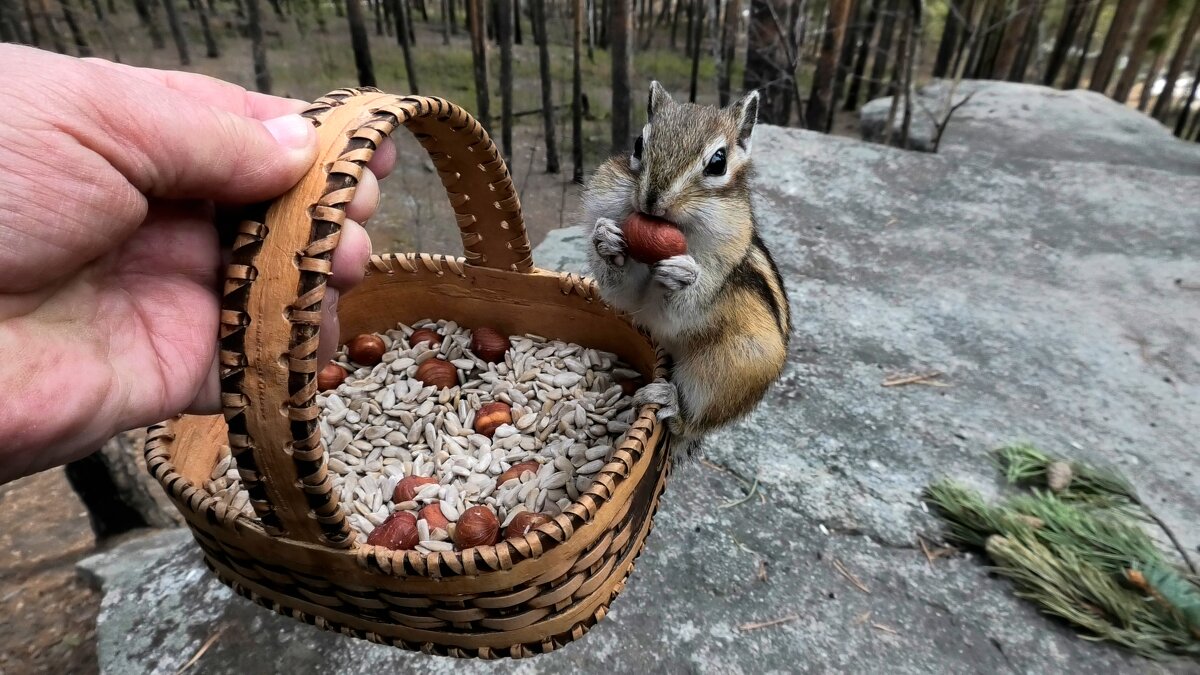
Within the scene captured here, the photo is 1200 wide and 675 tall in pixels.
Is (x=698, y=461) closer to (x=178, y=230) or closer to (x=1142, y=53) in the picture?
(x=178, y=230)

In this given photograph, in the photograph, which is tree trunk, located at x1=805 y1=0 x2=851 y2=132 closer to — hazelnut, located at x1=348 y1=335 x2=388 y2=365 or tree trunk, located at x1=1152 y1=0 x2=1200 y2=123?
hazelnut, located at x1=348 y1=335 x2=388 y2=365

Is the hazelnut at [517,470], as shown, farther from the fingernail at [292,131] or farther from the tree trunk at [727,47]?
the tree trunk at [727,47]

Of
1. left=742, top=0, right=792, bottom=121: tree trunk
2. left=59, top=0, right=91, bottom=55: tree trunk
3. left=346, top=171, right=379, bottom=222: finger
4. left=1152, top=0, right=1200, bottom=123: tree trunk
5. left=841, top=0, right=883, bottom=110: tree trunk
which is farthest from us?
left=841, top=0, right=883, bottom=110: tree trunk

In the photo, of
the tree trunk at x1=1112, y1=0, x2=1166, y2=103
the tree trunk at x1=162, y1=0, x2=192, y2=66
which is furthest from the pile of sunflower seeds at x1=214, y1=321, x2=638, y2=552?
the tree trunk at x1=1112, y1=0, x2=1166, y2=103

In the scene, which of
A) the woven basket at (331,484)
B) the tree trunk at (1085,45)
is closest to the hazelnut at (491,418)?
the woven basket at (331,484)

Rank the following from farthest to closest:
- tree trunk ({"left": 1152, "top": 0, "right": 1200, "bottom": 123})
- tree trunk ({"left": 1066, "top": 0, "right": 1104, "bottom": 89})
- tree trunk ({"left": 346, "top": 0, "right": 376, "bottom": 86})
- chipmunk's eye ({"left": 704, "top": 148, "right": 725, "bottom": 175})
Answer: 1. tree trunk ({"left": 1066, "top": 0, "right": 1104, "bottom": 89})
2. tree trunk ({"left": 1152, "top": 0, "right": 1200, "bottom": 123})
3. tree trunk ({"left": 346, "top": 0, "right": 376, "bottom": 86})
4. chipmunk's eye ({"left": 704, "top": 148, "right": 725, "bottom": 175})

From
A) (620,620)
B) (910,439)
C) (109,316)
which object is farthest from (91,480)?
(910,439)
